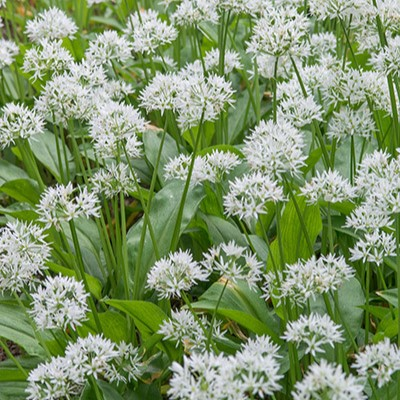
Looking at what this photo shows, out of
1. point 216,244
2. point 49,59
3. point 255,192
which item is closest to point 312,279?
point 255,192

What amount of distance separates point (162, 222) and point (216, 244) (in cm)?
29

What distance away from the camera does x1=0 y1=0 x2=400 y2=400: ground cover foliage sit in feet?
9.45

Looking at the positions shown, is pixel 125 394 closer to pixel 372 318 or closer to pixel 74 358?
pixel 74 358

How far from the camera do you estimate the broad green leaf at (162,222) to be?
404 cm

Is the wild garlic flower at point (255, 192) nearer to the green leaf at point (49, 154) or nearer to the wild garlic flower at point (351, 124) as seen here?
the wild garlic flower at point (351, 124)

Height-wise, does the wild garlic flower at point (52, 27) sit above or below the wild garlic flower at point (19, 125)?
above

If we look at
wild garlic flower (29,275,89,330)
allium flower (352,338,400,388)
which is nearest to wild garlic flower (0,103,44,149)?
wild garlic flower (29,275,89,330)

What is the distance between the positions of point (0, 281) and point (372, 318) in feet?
5.52

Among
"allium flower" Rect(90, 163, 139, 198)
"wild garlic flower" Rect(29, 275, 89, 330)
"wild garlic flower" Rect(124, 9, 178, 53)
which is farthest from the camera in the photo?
"wild garlic flower" Rect(124, 9, 178, 53)

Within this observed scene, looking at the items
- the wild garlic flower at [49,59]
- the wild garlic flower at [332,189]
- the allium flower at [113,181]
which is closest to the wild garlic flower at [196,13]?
the wild garlic flower at [49,59]

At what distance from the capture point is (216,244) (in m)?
4.04

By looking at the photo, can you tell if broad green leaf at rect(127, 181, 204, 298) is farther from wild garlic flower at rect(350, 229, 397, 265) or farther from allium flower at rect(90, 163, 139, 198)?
wild garlic flower at rect(350, 229, 397, 265)

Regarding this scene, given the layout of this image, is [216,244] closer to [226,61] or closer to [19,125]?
[19,125]

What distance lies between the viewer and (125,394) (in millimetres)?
3512
